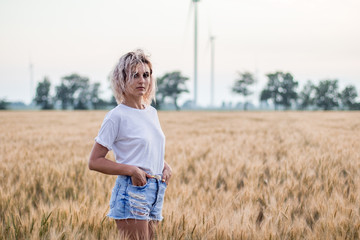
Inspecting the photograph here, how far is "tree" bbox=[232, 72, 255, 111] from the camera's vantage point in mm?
79562

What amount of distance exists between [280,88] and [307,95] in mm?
13344

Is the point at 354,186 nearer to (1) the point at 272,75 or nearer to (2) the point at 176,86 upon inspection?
(2) the point at 176,86

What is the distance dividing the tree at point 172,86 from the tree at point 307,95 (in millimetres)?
34892

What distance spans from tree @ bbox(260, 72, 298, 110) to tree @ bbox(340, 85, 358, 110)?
1542cm

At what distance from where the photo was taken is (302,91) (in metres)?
92.9

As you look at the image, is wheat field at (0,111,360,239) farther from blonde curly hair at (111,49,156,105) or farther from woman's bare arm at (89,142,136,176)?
blonde curly hair at (111,49,156,105)

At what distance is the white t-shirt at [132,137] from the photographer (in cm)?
180

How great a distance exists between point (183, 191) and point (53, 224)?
4.25ft

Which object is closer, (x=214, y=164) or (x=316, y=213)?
(x=316, y=213)

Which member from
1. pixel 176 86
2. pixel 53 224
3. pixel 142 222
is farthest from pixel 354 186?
pixel 176 86

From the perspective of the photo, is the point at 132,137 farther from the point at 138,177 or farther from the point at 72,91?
the point at 72,91

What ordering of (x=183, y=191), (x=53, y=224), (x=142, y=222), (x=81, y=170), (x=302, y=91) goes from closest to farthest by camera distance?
(x=142, y=222) < (x=53, y=224) < (x=183, y=191) < (x=81, y=170) < (x=302, y=91)

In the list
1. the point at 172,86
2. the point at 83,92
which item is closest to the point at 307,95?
the point at 172,86

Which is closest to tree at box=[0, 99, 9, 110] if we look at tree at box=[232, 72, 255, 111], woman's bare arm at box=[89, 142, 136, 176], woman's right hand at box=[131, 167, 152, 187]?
tree at box=[232, 72, 255, 111]
